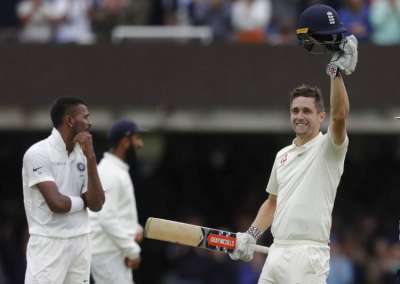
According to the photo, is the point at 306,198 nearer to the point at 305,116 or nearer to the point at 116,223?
the point at 305,116

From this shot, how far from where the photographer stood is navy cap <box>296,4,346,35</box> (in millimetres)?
6630

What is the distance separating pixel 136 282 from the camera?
47.8 ft

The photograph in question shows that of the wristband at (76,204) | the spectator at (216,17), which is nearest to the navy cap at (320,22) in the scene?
the wristband at (76,204)

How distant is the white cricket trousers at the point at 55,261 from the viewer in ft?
24.9

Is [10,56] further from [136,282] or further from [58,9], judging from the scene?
[136,282]

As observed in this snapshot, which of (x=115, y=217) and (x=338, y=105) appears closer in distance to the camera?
(x=338, y=105)

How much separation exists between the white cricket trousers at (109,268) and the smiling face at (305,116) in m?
2.89

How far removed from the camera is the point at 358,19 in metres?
13.6

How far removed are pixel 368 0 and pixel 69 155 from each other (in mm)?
7056

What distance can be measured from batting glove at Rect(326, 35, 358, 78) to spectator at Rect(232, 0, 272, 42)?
7.10 metres

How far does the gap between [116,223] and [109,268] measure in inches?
16.2

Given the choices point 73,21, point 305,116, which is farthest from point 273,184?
point 73,21

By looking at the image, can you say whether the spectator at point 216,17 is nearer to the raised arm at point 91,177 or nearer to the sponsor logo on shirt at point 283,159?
the raised arm at point 91,177

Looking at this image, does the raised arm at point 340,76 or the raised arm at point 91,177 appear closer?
the raised arm at point 340,76
